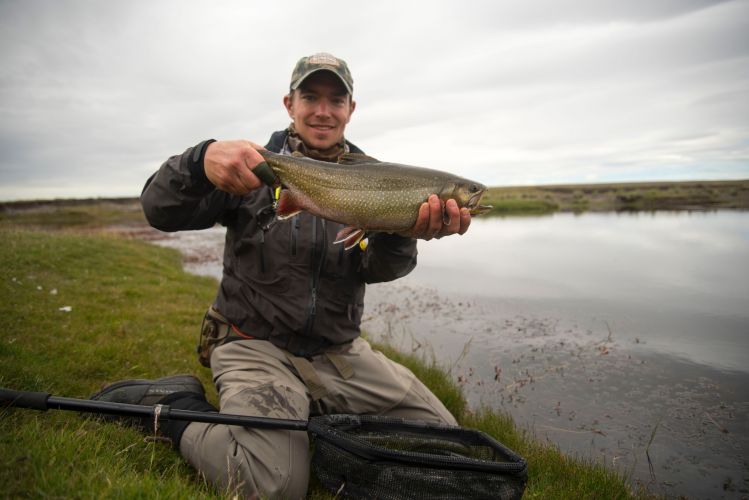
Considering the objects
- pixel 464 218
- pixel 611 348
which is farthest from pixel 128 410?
pixel 611 348

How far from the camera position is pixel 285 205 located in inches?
157

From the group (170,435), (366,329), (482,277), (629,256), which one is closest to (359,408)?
(170,435)

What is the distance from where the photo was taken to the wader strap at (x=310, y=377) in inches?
168

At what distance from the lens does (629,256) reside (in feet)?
60.5

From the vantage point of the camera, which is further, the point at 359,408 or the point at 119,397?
the point at 359,408

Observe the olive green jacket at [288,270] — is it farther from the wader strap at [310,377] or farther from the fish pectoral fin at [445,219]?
the fish pectoral fin at [445,219]

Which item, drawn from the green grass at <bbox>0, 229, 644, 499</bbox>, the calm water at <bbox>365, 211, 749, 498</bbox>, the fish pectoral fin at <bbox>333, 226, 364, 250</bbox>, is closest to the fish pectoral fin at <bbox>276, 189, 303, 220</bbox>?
the fish pectoral fin at <bbox>333, 226, 364, 250</bbox>

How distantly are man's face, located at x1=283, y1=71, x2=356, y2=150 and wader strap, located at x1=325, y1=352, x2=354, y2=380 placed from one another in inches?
92.6

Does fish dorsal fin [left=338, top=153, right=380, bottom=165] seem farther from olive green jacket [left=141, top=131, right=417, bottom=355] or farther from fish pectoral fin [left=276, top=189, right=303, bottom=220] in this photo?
olive green jacket [left=141, top=131, right=417, bottom=355]

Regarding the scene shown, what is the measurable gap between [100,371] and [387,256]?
382 cm

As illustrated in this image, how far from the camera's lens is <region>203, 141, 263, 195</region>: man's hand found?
144 inches

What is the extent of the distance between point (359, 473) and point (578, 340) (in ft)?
23.3

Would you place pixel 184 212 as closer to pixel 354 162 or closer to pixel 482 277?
pixel 354 162

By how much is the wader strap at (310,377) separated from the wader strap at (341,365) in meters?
0.24
